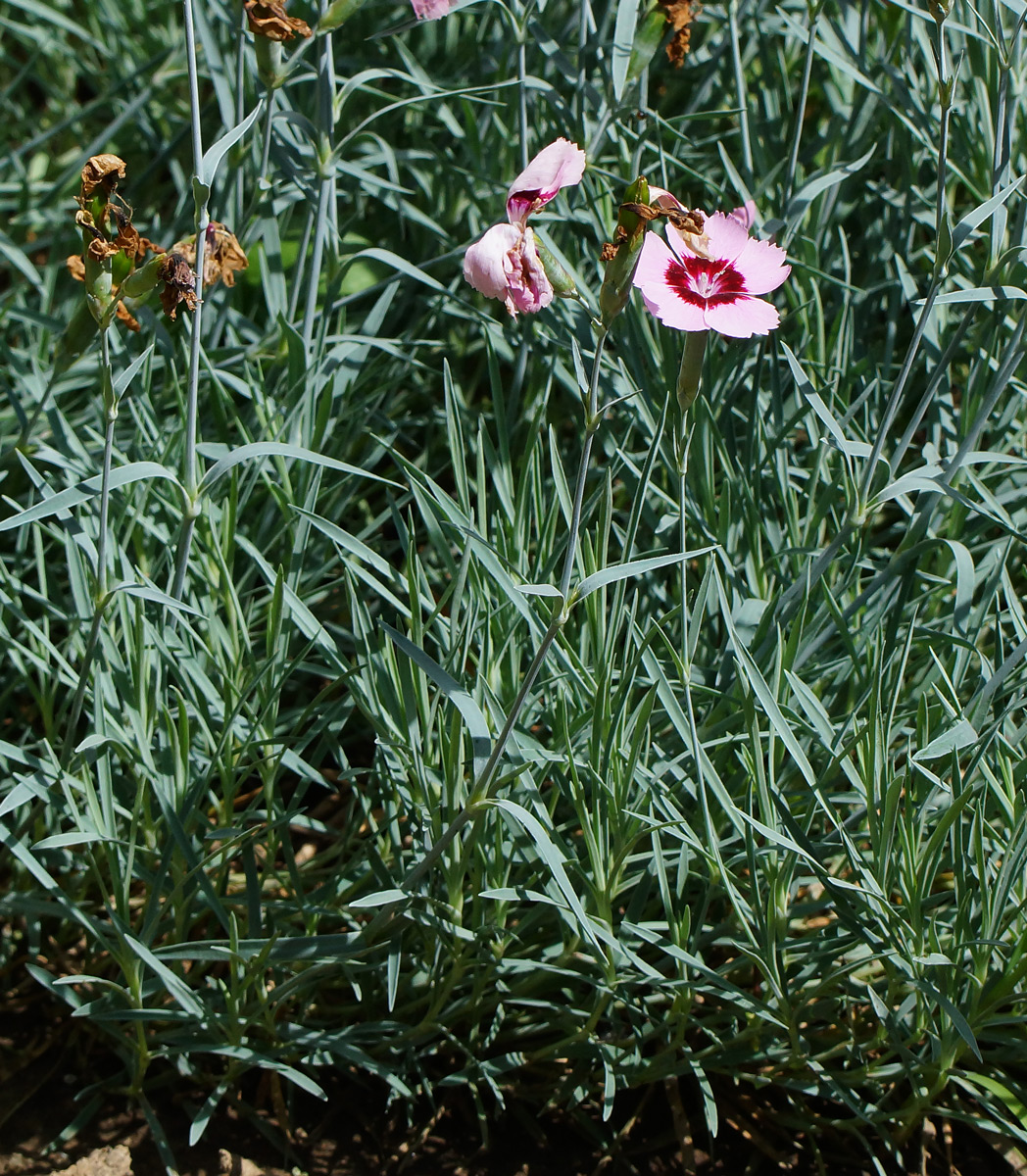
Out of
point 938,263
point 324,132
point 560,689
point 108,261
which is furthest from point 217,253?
point 938,263

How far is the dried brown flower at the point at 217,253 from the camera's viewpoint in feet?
3.78

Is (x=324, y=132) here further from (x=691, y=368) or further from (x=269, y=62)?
(x=691, y=368)

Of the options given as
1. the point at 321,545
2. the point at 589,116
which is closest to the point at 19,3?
the point at 589,116

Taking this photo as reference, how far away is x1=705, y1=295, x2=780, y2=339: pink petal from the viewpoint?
35.3 inches

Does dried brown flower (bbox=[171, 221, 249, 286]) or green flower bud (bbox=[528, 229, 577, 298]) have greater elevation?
green flower bud (bbox=[528, 229, 577, 298])

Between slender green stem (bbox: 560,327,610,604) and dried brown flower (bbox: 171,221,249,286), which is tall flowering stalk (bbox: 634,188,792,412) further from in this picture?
dried brown flower (bbox: 171,221,249,286)

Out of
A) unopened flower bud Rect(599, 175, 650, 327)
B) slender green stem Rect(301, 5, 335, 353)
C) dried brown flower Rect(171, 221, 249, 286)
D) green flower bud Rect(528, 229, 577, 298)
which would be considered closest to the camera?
unopened flower bud Rect(599, 175, 650, 327)

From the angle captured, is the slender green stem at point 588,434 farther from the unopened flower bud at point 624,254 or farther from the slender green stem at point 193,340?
the slender green stem at point 193,340

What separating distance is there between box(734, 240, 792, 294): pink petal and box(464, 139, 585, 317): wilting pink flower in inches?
6.9

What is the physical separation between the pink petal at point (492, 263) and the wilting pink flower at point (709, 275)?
101 millimetres

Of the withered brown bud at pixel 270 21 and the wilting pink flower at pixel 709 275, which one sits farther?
the withered brown bud at pixel 270 21

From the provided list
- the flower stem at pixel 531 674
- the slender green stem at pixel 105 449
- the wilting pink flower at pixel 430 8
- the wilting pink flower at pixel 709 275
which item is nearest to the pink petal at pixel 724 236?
the wilting pink flower at pixel 709 275

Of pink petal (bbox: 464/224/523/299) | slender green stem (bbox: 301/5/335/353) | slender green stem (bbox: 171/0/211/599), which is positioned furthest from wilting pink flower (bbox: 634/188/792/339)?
slender green stem (bbox: 301/5/335/353)

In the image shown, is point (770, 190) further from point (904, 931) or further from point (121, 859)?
point (121, 859)
